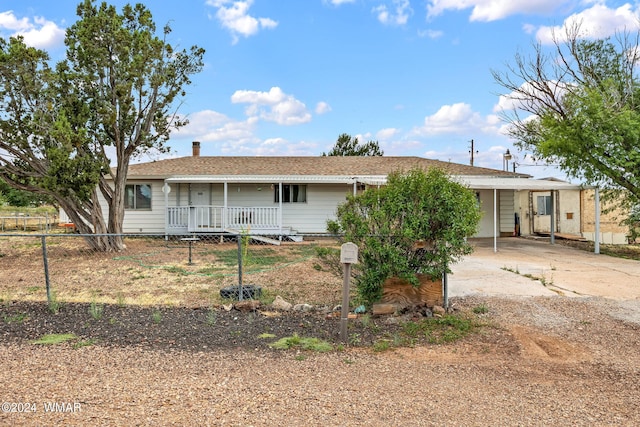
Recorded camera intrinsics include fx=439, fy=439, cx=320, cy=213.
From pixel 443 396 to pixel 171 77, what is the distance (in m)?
13.7

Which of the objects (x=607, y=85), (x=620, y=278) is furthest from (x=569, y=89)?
(x=620, y=278)

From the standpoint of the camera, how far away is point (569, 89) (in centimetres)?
1609

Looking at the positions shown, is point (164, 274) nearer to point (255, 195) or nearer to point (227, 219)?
point (227, 219)

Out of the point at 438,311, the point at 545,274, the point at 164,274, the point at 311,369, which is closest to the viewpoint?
the point at 311,369

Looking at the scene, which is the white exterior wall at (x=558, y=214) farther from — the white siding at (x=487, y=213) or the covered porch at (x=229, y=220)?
the covered porch at (x=229, y=220)

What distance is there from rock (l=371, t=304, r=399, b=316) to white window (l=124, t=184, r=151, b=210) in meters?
14.6

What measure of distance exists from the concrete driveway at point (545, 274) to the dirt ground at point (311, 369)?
101 centimetres

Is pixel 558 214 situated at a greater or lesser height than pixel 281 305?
greater

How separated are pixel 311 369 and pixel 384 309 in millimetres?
2048

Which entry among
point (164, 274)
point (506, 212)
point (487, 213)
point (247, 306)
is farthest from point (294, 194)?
point (247, 306)

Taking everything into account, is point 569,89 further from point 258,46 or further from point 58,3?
point 58,3

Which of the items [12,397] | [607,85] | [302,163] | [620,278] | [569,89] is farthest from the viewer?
[302,163]

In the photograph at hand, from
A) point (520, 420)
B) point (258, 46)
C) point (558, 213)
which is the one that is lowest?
point (520, 420)

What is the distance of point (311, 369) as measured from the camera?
3.94 metres
